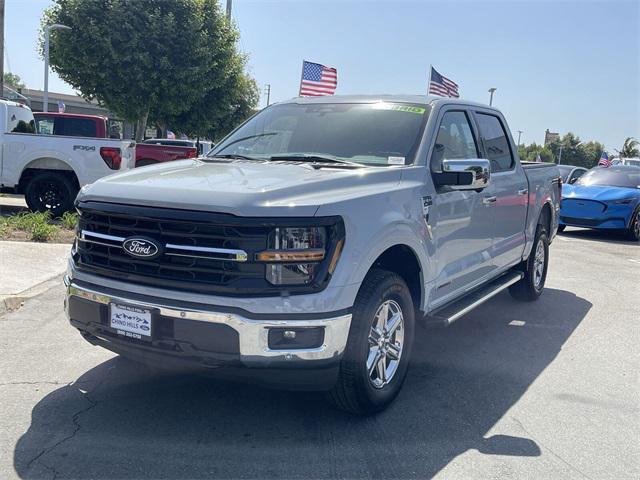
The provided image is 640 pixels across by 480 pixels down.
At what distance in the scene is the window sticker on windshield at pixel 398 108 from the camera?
4.59 meters

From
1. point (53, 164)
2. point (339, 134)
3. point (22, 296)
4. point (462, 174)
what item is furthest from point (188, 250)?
point (53, 164)

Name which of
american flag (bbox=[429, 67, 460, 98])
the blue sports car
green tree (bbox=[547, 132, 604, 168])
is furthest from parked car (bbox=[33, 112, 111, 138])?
green tree (bbox=[547, 132, 604, 168])

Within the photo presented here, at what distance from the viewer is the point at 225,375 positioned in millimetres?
3240

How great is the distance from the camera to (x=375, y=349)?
12.0 ft

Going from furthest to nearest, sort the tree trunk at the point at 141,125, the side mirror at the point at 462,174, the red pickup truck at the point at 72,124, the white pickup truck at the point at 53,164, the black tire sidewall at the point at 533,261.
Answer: the tree trunk at the point at 141,125
the red pickup truck at the point at 72,124
the white pickup truck at the point at 53,164
the black tire sidewall at the point at 533,261
the side mirror at the point at 462,174

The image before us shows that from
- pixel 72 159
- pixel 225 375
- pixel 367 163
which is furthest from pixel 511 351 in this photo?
pixel 72 159

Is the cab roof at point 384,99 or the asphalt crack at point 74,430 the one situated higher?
the cab roof at point 384,99

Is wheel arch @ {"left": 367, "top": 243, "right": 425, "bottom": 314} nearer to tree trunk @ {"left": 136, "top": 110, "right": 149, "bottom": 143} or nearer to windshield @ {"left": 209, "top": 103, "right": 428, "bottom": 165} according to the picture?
windshield @ {"left": 209, "top": 103, "right": 428, "bottom": 165}

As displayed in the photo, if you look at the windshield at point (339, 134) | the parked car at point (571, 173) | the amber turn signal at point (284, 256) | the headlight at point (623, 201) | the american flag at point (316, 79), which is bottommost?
the headlight at point (623, 201)

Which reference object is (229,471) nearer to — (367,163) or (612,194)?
(367,163)

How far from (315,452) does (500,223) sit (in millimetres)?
2976

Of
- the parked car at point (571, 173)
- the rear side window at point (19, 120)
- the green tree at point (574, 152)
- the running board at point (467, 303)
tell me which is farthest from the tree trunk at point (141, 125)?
the green tree at point (574, 152)

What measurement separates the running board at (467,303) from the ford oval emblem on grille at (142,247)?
6.38 ft

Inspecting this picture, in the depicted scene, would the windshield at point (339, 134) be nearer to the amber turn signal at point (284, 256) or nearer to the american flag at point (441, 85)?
the amber turn signal at point (284, 256)
